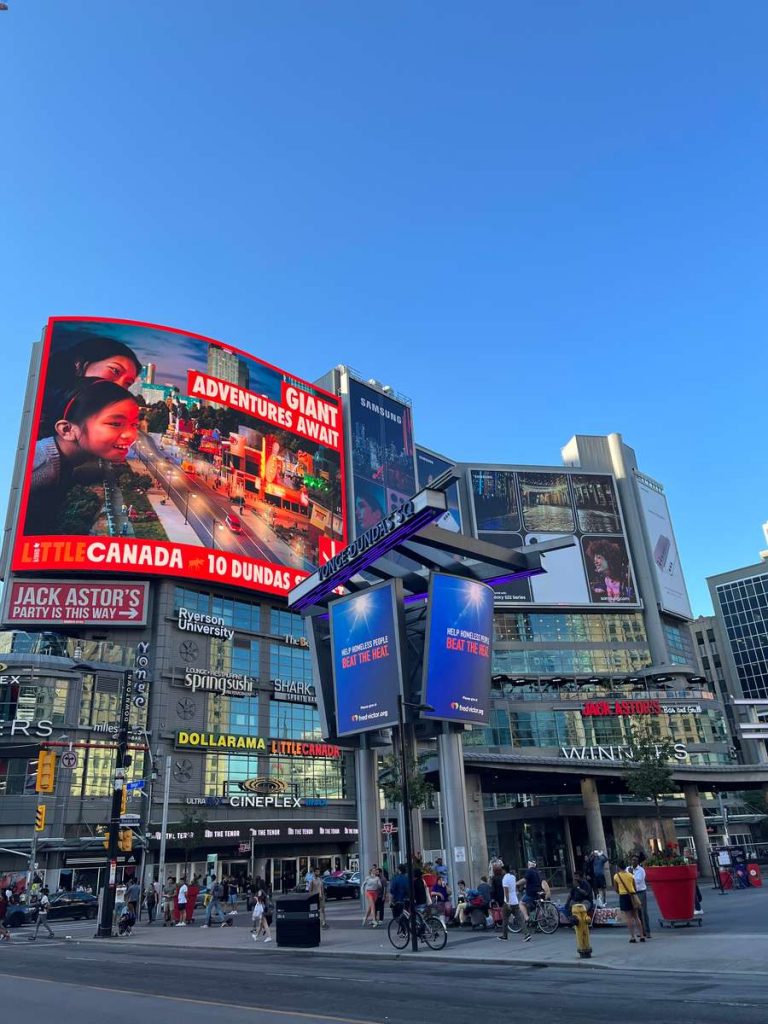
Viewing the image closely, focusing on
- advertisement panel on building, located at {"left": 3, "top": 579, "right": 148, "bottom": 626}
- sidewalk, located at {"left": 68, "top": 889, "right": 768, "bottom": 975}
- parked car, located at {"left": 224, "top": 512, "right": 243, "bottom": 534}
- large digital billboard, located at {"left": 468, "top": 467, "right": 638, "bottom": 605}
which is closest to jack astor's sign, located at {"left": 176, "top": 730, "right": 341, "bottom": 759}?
advertisement panel on building, located at {"left": 3, "top": 579, "right": 148, "bottom": 626}

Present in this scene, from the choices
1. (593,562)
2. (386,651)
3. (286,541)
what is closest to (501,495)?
(593,562)

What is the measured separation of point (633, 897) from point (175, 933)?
72.0ft

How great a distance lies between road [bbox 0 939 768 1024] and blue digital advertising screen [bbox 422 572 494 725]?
43.4 feet

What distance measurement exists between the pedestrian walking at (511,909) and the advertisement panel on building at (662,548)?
83.2m

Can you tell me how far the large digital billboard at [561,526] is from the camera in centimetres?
9900

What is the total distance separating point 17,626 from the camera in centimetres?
6831

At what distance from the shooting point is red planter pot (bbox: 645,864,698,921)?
20578mm

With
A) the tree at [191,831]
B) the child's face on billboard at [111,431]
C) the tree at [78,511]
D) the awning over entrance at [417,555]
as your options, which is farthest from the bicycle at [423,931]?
the child's face on billboard at [111,431]

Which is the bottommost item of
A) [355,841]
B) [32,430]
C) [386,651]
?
[355,841]

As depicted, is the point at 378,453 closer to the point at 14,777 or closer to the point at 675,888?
the point at 14,777

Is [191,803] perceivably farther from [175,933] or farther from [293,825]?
[175,933]

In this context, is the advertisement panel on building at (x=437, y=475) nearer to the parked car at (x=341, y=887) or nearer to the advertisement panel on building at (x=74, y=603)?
the advertisement panel on building at (x=74, y=603)

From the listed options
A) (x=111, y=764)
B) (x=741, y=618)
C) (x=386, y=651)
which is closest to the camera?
(x=386, y=651)

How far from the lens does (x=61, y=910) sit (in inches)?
1721
